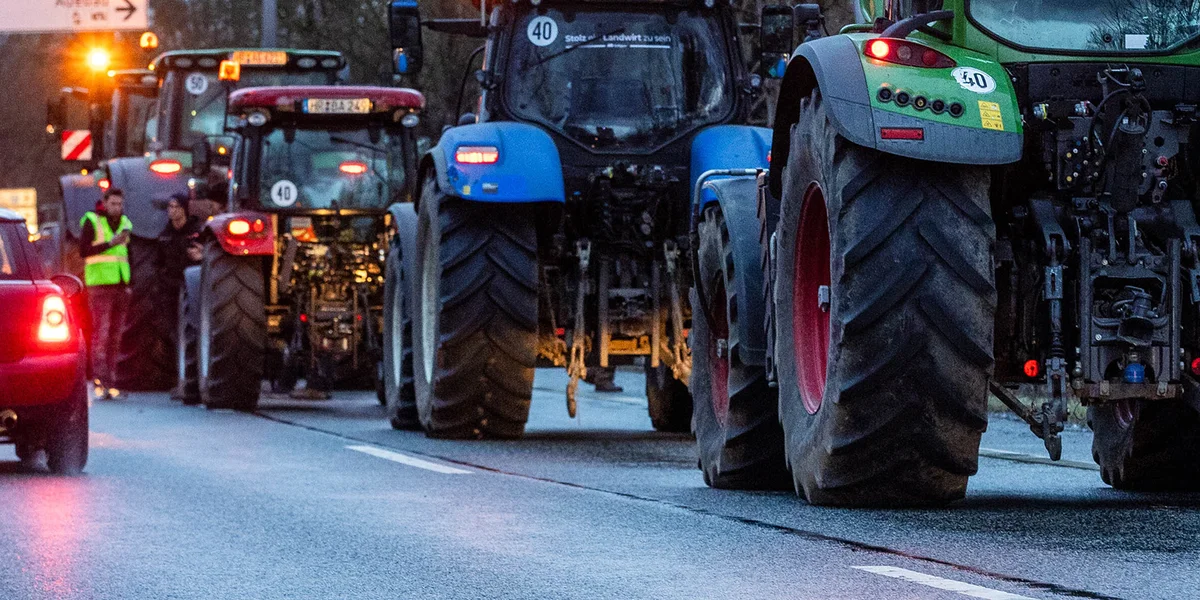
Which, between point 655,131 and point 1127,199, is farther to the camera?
point 655,131

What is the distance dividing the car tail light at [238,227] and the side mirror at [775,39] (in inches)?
247

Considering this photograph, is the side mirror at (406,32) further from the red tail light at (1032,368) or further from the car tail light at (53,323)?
the red tail light at (1032,368)

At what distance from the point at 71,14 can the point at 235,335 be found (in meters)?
22.6

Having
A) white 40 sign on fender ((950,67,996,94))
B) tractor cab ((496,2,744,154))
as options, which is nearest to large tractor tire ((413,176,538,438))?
tractor cab ((496,2,744,154))

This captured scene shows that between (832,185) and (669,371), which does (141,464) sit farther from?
(832,185)

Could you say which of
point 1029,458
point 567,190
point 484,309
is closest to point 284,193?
point 567,190

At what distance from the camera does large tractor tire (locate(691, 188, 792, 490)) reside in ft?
34.7

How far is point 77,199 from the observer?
28078mm

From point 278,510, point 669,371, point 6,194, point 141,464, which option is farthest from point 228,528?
point 6,194

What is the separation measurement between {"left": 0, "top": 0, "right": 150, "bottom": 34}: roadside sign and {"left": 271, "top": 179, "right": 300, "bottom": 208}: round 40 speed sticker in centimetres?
2075

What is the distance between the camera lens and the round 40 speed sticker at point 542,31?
15.6m

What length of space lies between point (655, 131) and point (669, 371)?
213 cm

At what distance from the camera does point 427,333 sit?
16.3 metres

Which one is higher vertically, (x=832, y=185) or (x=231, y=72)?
(x=832, y=185)
